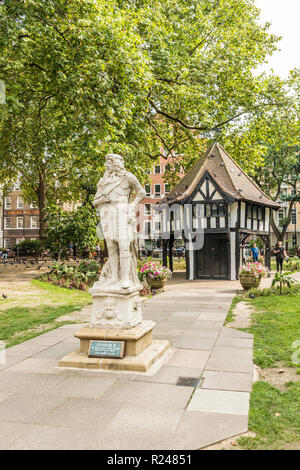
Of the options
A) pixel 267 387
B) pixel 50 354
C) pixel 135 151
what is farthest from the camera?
pixel 135 151

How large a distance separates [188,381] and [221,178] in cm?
1875

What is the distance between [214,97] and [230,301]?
12933mm

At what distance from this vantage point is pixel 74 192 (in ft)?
122

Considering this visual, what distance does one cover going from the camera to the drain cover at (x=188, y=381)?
209 inches

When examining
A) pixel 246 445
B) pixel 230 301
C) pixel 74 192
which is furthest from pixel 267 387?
pixel 74 192

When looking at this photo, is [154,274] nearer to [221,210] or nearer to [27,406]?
[221,210]

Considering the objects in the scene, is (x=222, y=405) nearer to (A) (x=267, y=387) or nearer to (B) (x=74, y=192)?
(A) (x=267, y=387)

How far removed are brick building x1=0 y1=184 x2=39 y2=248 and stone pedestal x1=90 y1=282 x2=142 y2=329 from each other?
5668 centimetres

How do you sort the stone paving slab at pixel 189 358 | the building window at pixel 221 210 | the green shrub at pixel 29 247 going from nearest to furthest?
1. the stone paving slab at pixel 189 358
2. the building window at pixel 221 210
3. the green shrub at pixel 29 247

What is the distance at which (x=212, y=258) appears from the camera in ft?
75.6

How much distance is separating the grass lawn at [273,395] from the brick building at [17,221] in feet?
183

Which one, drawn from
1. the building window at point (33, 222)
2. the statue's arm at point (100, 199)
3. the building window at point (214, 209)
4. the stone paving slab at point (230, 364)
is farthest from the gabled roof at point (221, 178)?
the building window at point (33, 222)

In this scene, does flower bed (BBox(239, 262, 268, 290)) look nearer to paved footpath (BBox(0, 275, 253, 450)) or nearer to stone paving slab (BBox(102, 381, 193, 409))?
paved footpath (BBox(0, 275, 253, 450))

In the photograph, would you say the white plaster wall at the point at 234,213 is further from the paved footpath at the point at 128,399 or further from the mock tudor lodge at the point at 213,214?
the paved footpath at the point at 128,399
